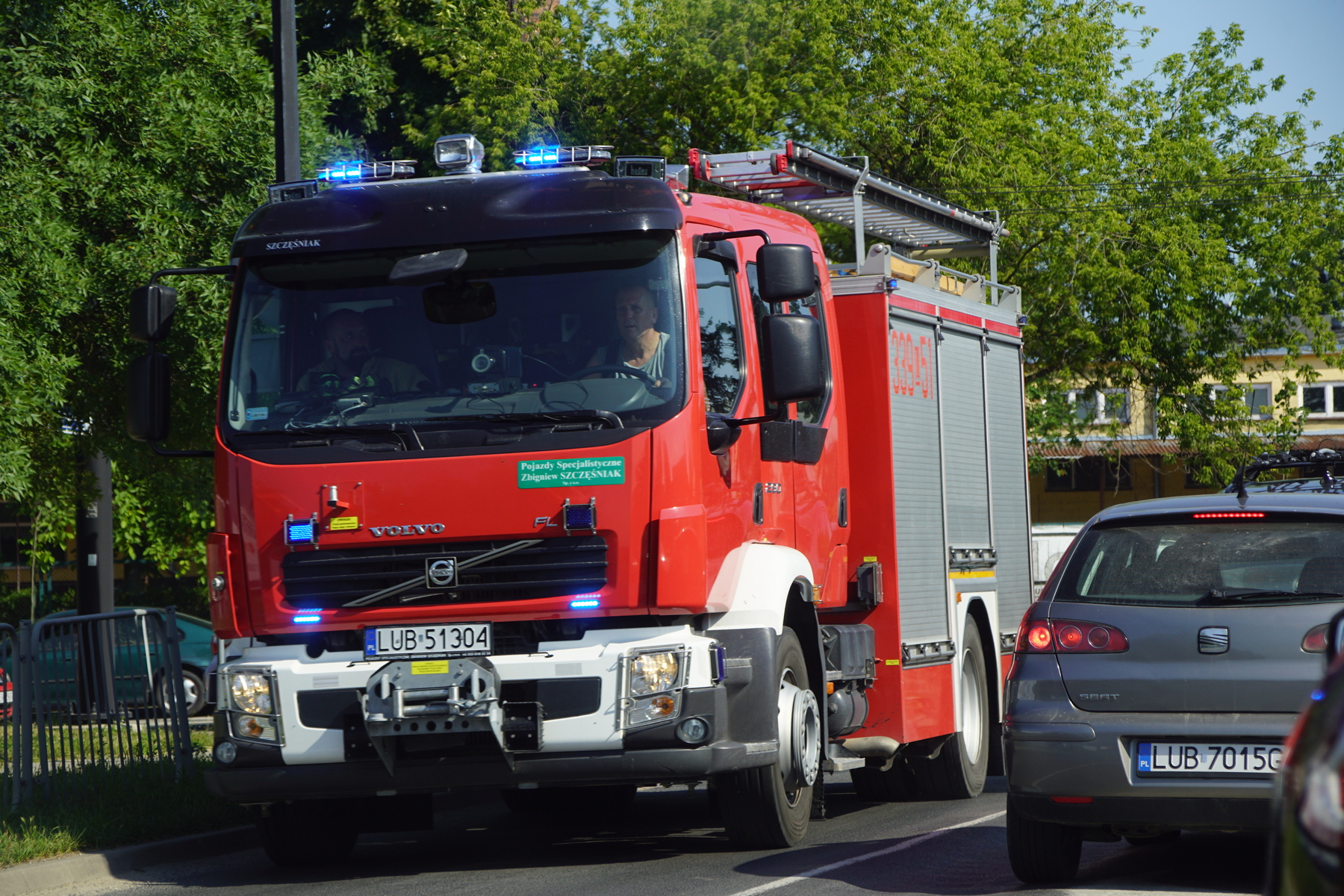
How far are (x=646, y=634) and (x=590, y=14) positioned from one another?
24457 mm

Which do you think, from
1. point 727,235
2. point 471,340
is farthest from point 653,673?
point 727,235

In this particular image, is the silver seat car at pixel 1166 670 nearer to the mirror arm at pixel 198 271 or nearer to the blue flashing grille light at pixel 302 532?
the blue flashing grille light at pixel 302 532

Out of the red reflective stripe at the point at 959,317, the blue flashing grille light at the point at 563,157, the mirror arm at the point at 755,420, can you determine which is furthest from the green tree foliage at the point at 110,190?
the mirror arm at the point at 755,420

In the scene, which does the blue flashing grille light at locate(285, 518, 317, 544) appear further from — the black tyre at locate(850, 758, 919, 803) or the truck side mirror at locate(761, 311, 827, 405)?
the black tyre at locate(850, 758, 919, 803)

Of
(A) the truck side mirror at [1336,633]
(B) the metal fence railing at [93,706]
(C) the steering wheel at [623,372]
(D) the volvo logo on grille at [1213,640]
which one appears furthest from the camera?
(B) the metal fence railing at [93,706]

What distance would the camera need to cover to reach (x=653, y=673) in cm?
766

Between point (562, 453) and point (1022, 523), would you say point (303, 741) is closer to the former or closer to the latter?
point (562, 453)

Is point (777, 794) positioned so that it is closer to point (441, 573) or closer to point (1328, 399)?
point (441, 573)

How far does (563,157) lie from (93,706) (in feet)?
14.1

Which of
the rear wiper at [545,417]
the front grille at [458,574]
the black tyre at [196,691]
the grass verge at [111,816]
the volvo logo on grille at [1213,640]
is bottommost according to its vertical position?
the black tyre at [196,691]

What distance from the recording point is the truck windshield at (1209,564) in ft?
22.2

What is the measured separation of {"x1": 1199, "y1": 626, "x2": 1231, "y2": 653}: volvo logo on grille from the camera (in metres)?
6.64

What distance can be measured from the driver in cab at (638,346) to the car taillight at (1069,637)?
6.27 feet

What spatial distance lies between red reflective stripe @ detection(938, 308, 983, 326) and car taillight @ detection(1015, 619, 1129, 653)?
15.0ft
